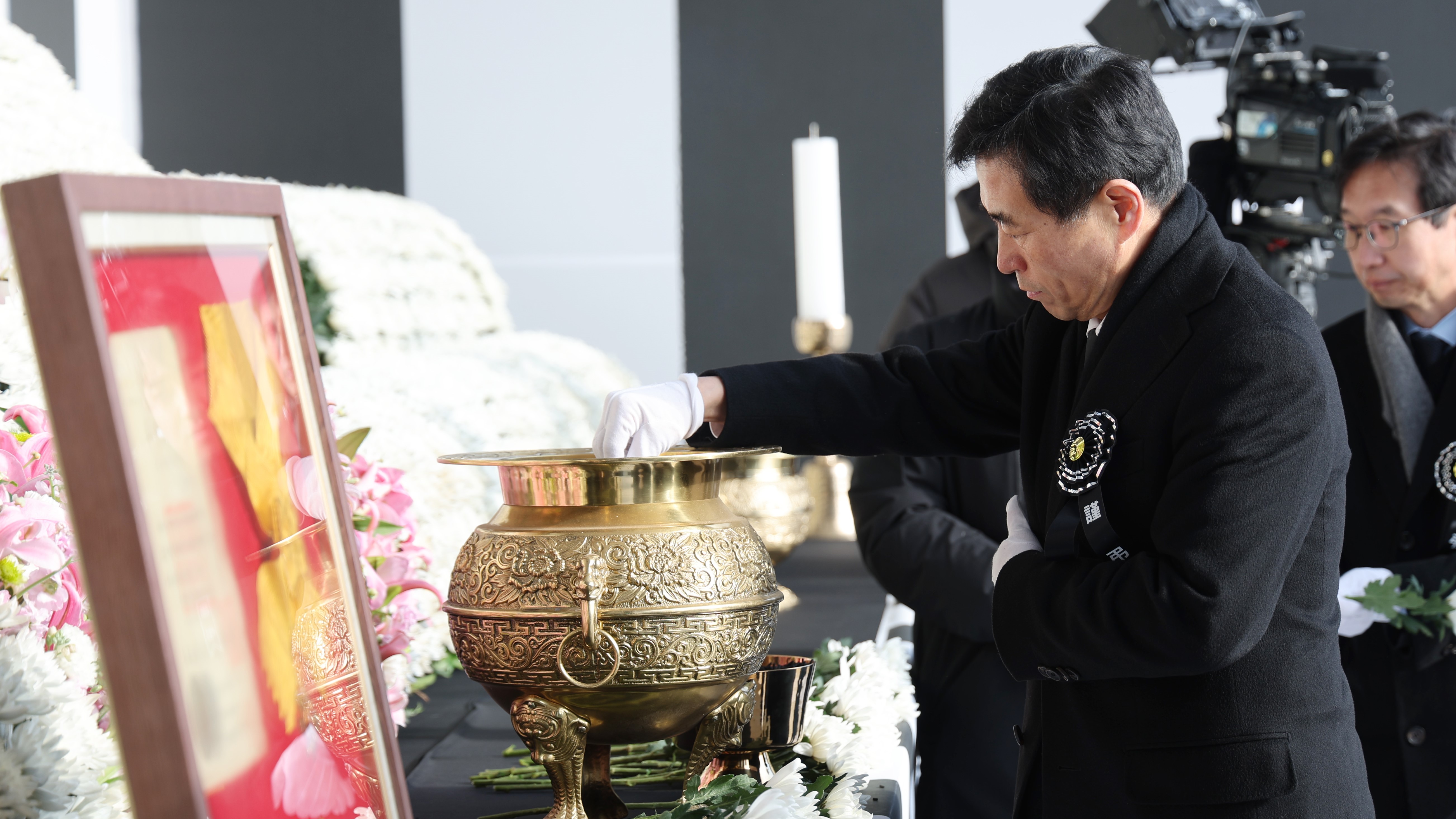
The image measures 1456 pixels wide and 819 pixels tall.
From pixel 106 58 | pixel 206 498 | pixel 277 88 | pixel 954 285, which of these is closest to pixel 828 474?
pixel 954 285

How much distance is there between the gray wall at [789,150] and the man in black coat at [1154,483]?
8.68 ft

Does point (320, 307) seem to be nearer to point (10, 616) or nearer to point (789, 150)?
point (10, 616)

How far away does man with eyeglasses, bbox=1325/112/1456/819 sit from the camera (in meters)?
1.70

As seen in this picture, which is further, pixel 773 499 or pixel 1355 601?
pixel 773 499

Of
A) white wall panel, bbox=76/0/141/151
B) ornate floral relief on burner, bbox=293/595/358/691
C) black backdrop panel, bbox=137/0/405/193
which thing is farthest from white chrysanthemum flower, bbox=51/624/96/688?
black backdrop panel, bbox=137/0/405/193

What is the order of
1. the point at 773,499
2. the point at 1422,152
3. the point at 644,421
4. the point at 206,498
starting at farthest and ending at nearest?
the point at 773,499 < the point at 1422,152 < the point at 644,421 < the point at 206,498

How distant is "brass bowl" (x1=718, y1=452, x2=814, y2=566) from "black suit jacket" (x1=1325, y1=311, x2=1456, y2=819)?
835mm

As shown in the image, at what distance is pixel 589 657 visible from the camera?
0.92 meters

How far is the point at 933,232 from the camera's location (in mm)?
3729

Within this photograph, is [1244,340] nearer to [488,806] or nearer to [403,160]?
[488,806]

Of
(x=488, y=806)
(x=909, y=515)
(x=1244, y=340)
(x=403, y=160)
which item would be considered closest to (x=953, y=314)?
(x=909, y=515)

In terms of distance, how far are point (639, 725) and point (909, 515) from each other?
38.2 inches

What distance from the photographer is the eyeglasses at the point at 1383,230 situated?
171 centimetres

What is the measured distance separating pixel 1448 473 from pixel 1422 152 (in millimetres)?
453
